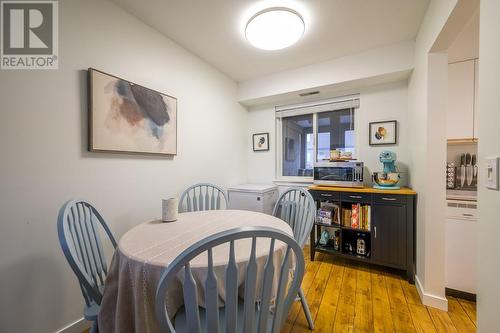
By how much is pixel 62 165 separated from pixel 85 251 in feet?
2.06

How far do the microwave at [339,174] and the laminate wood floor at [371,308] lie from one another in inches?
38.4

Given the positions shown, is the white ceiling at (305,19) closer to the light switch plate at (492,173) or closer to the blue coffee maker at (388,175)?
the blue coffee maker at (388,175)

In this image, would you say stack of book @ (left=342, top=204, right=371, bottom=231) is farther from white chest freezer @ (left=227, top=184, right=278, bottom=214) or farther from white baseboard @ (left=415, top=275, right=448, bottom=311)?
white chest freezer @ (left=227, top=184, right=278, bottom=214)

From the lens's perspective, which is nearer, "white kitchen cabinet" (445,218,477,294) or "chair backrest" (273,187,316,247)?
"chair backrest" (273,187,316,247)

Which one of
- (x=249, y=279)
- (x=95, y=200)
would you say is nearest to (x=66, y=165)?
(x=95, y=200)

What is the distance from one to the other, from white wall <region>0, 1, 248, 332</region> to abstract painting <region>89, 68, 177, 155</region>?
0.24 ft

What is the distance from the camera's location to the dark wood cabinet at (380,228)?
1.96 m

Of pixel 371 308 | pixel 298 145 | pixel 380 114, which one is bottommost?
pixel 371 308

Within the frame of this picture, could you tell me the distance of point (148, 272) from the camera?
0.81 meters

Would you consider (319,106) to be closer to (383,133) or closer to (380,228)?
(383,133)

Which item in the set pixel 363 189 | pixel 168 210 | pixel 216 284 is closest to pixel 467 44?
pixel 363 189

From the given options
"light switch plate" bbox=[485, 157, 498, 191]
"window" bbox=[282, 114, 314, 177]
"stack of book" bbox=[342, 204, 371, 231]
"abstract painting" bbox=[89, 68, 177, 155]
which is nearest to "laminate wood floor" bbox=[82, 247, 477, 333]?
"stack of book" bbox=[342, 204, 371, 231]

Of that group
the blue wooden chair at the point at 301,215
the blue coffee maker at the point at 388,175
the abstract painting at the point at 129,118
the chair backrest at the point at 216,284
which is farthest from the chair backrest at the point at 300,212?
the abstract painting at the point at 129,118

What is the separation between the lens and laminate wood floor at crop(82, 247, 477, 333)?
1.44 meters
